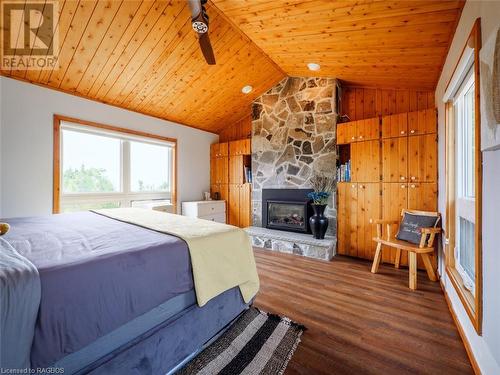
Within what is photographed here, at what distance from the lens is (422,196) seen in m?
3.04

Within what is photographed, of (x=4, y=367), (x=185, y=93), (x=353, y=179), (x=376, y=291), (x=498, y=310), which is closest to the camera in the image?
(x=4, y=367)

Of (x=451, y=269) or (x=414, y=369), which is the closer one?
(x=414, y=369)

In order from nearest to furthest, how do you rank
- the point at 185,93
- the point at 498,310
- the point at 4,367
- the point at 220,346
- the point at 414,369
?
the point at 4,367, the point at 498,310, the point at 414,369, the point at 220,346, the point at 185,93

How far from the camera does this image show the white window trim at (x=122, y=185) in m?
3.33

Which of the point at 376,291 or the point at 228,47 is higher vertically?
the point at 228,47

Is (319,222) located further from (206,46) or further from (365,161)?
(206,46)

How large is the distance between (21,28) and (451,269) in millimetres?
4812

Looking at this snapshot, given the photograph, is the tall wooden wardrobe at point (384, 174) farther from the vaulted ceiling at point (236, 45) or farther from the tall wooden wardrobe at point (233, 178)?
the tall wooden wardrobe at point (233, 178)

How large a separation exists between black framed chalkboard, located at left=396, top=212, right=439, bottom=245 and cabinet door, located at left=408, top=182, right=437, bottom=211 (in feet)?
0.71

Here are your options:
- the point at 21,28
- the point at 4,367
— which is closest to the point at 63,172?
the point at 21,28

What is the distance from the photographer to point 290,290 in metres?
2.51

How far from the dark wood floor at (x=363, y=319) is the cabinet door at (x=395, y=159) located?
1268mm

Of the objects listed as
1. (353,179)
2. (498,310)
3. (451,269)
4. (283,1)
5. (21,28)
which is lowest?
(451,269)

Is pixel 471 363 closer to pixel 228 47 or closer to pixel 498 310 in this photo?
pixel 498 310
